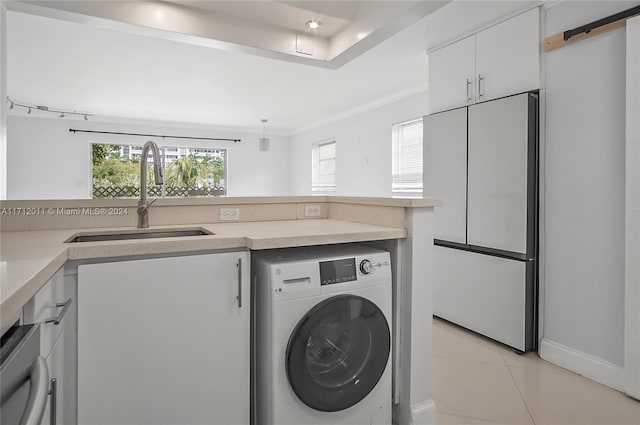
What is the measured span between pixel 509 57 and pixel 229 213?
2250 millimetres

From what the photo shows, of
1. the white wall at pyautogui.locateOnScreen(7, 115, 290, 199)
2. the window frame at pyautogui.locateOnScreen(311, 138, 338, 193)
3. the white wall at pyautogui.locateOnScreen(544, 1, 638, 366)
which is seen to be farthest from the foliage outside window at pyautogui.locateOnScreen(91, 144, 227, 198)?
the white wall at pyautogui.locateOnScreen(544, 1, 638, 366)

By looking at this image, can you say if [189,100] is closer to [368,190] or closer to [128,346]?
[368,190]

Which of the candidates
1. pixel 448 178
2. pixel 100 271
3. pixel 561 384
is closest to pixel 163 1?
pixel 100 271

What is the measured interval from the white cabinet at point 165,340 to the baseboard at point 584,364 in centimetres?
206

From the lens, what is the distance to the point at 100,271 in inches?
47.9

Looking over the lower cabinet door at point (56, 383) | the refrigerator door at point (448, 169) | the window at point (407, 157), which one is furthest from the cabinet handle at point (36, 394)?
the window at point (407, 157)

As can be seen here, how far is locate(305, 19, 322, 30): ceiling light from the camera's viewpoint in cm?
273

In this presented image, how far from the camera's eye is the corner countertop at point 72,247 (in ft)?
2.47

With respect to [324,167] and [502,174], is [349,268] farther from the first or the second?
[324,167]

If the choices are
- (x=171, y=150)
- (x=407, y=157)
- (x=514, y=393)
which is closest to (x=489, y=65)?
(x=407, y=157)

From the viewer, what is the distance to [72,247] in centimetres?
119

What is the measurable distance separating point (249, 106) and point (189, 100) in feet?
2.77

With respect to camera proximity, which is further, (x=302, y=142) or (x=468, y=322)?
(x=302, y=142)

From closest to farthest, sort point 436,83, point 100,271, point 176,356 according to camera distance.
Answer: point 100,271 < point 176,356 < point 436,83
